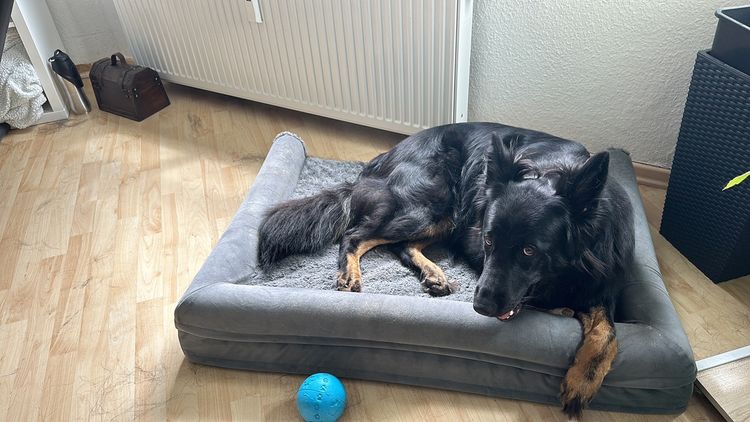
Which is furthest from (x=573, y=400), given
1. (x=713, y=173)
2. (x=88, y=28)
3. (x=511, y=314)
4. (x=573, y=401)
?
(x=88, y=28)

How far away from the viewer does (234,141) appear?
3037mm

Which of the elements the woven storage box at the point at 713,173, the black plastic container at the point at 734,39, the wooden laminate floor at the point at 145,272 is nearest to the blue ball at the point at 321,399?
the wooden laminate floor at the point at 145,272

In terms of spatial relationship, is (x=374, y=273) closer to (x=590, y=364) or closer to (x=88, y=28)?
(x=590, y=364)

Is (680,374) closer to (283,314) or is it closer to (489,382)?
(489,382)

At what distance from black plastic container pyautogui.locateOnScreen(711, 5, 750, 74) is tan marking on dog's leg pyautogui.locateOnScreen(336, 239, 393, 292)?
1190 millimetres

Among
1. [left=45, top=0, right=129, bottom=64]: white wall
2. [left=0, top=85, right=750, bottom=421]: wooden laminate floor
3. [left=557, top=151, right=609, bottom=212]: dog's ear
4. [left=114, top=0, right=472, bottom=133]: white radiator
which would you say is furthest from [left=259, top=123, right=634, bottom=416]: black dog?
[left=45, top=0, right=129, bottom=64]: white wall

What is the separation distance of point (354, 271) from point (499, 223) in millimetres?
552

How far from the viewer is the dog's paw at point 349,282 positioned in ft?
6.12

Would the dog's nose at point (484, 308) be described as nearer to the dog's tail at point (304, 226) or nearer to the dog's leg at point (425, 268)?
the dog's leg at point (425, 268)

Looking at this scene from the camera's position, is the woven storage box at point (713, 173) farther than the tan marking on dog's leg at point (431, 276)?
No

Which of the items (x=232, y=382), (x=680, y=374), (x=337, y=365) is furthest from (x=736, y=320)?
(x=232, y=382)

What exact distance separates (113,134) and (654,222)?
2.72 metres

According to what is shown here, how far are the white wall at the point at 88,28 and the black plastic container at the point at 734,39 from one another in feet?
10.5

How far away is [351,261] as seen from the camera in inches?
77.0
